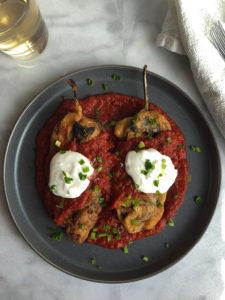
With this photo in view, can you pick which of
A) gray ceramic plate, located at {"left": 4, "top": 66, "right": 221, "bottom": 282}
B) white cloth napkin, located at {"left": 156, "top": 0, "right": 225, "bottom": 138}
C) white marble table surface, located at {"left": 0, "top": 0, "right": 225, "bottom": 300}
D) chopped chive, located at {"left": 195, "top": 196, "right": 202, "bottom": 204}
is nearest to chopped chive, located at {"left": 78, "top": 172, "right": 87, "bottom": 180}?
gray ceramic plate, located at {"left": 4, "top": 66, "right": 221, "bottom": 282}

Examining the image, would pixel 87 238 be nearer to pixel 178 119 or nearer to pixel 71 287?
pixel 71 287

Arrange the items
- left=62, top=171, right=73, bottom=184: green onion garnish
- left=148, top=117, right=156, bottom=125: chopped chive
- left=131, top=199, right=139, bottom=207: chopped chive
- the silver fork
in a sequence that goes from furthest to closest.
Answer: the silver fork < left=148, top=117, right=156, bottom=125: chopped chive < left=131, top=199, right=139, bottom=207: chopped chive < left=62, top=171, right=73, bottom=184: green onion garnish

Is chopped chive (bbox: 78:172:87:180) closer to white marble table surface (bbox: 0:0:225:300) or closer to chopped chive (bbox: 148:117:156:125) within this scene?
chopped chive (bbox: 148:117:156:125)

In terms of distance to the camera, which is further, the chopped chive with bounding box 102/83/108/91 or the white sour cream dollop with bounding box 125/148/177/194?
the chopped chive with bounding box 102/83/108/91

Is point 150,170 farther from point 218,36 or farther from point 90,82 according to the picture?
point 218,36

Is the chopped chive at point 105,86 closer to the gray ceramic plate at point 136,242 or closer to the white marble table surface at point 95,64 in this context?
the gray ceramic plate at point 136,242

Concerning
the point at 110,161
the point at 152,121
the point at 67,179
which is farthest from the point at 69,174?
the point at 152,121

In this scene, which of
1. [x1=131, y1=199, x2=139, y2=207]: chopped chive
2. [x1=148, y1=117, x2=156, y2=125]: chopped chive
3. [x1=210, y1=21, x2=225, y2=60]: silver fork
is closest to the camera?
[x1=131, y1=199, x2=139, y2=207]: chopped chive

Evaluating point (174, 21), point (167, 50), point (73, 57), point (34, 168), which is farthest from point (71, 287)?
point (174, 21)

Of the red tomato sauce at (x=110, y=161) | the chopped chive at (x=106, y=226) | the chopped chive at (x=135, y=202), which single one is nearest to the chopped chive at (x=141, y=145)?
the red tomato sauce at (x=110, y=161)
